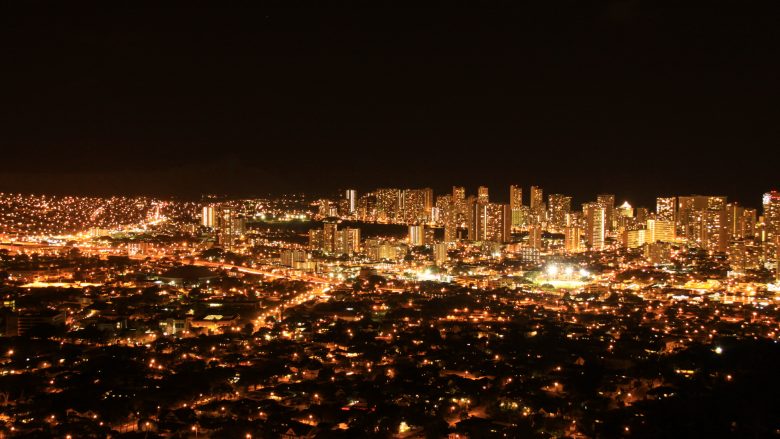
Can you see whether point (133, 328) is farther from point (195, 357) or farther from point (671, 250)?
point (671, 250)

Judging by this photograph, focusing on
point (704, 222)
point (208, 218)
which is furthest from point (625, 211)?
point (208, 218)

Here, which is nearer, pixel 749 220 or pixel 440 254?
pixel 440 254

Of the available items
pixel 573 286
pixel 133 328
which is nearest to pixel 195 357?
pixel 133 328

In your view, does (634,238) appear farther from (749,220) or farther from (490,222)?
(490,222)

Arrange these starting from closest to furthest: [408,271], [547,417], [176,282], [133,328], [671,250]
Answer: [547,417] < [133,328] < [176,282] < [408,271] < [671,250]

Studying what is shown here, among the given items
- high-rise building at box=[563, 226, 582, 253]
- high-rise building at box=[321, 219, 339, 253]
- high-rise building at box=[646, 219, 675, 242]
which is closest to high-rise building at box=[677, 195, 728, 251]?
high-rise building at box=[646, 219, 675, 242]
